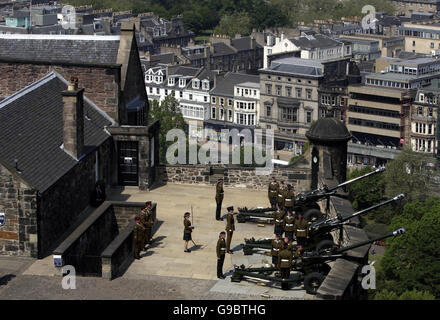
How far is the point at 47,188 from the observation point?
32.0 metres

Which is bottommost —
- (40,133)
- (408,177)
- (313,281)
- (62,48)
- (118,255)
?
(408,177)

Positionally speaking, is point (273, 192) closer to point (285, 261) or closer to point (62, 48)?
point (285, 261)

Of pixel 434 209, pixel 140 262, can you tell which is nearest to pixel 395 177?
pixel 434 209

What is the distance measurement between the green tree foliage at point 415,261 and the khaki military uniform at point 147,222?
64.9 metres

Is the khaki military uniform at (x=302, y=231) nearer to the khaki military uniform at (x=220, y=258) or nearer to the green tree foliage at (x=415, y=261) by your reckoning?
the khaki military uniform at (x=220, y=258)

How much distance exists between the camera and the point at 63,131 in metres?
35.9

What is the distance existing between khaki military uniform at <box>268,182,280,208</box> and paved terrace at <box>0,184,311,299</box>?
3.86ft

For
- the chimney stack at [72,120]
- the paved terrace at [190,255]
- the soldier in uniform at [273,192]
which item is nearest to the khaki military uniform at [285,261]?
the paved terrace at [190,255]

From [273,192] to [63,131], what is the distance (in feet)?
27.2

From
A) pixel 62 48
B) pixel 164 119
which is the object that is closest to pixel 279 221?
pixel 62 48

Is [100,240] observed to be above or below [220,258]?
below

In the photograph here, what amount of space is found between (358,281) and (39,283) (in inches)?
359

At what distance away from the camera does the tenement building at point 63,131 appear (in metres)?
31.5

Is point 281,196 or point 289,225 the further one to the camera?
point 281,196
